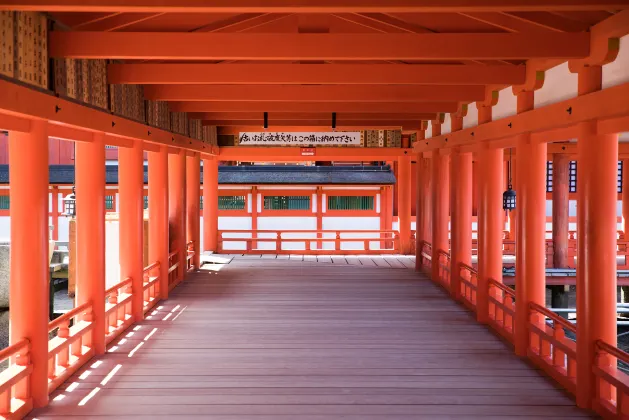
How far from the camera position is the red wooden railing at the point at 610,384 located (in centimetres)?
500


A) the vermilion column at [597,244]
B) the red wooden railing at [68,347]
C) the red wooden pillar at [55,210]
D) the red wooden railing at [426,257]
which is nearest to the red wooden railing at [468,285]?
the red wooden railing at [426,257]

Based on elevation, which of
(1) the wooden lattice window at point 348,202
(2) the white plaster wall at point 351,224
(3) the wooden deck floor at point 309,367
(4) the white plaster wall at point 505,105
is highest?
(4) the white plaster wall at point 505,105

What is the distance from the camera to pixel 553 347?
655 centimetres

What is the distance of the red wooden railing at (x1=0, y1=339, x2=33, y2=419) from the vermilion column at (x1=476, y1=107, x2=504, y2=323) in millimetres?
5622

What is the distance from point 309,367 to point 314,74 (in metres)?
2.97

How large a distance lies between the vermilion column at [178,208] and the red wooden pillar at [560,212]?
781cm

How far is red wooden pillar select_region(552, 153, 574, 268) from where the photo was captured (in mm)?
14727

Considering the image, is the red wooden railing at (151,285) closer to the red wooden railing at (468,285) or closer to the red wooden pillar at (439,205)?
the red wooden railing at (468,285)

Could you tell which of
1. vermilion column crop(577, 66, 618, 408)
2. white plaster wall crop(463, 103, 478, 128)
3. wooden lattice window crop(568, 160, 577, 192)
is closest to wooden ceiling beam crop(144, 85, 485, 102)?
white plaster wall crop(463, 103, 478, 128)

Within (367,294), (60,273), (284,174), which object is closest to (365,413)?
(367,294)

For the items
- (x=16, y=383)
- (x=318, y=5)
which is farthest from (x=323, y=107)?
(x=16, y=383)

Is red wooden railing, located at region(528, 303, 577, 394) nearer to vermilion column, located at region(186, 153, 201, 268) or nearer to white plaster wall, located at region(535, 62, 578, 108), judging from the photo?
white plaster wall, located at region(535, 62, 578, 108)

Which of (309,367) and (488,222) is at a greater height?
(488,222)

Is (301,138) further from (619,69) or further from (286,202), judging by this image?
(619,69)
